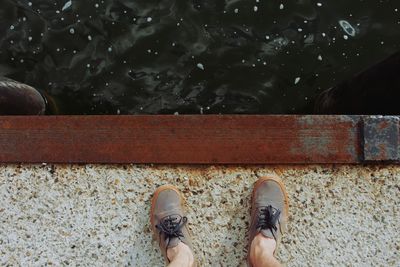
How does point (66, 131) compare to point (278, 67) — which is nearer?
point (66, 131)

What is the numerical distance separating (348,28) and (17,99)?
6.80 feet

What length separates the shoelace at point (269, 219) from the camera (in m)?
2.14

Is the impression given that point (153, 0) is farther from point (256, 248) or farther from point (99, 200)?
point (256, 248)

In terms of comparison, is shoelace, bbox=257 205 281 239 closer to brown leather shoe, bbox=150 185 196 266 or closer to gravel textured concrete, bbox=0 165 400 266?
gravel textured concrete, bbox=0 165 400 266

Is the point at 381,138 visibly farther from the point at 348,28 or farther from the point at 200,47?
Result: the point at 200,47

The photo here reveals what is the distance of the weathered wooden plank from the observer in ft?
6.97

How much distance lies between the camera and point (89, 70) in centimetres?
285

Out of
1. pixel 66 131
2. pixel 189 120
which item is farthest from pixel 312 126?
pixel 66 131

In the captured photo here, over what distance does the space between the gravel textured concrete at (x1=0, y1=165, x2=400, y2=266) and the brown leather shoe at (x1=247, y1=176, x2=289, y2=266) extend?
0.13 feet

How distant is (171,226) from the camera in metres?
2.14

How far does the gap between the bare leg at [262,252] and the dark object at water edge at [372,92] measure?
2.72 feet

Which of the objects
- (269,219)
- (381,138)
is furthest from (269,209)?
(381,138)

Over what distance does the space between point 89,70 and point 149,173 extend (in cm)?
101

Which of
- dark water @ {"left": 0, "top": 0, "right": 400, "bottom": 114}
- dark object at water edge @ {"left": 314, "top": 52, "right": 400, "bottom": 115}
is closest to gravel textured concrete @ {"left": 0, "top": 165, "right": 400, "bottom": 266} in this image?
dark object at water edge @ {"left": 314, "top": 52, "right": 400, "bottom": 115}
